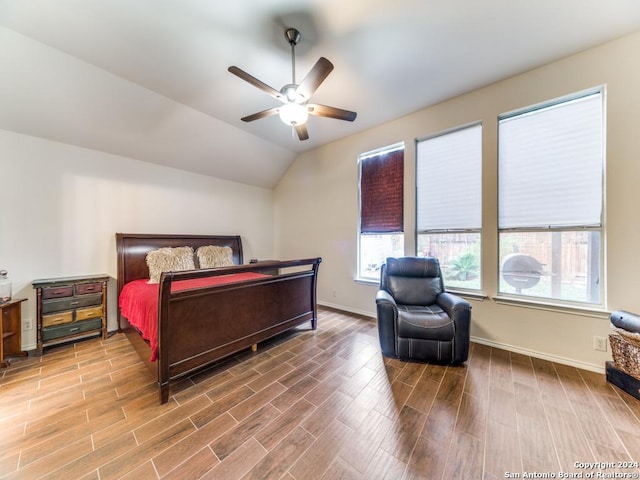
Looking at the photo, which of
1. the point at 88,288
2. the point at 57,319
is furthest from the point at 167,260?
the point at 57,319

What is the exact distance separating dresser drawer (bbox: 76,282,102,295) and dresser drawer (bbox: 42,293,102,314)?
5 centimetres

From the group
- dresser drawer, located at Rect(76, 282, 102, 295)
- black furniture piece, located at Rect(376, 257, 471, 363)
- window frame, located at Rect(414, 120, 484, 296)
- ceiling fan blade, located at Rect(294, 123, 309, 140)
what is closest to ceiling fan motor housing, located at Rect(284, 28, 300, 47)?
ceiling fan blade, located at Rect(294, 123, 309, 140)

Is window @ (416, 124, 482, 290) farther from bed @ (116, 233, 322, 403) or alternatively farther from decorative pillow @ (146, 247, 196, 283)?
decorative pillow @ (146, 247, 196, 283)

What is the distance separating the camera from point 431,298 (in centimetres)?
281

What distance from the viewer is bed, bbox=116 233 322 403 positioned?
6.01 feet

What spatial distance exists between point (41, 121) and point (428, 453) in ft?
15.8

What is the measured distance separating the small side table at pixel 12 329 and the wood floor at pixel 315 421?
246mm

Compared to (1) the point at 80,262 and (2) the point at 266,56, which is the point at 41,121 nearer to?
(1) the point at 80,262

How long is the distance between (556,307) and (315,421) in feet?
8.67

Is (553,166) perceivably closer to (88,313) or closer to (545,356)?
(545,356)

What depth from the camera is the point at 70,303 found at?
8.87 feet

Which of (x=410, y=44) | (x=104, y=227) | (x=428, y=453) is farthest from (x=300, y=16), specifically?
(x=104, y=227)

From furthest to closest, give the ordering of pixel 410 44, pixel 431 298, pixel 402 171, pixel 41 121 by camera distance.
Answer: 1. pixel 402 171
2. pixel 431 298
3. pixel 41 121
4. pixel 410 44

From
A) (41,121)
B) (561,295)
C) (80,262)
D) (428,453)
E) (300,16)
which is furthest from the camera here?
(80,262)
